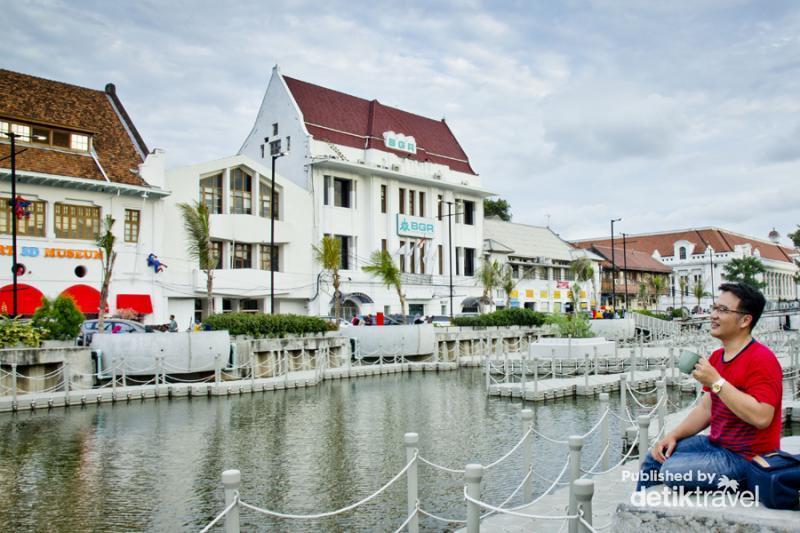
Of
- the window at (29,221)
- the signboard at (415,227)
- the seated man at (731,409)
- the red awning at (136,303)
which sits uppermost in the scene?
the signboard at (415,227)

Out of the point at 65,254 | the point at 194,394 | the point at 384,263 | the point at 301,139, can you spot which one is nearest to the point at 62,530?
the point at 194,394

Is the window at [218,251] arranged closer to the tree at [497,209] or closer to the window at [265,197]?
the window at [265,197]

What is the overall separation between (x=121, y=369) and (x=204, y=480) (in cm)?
1368

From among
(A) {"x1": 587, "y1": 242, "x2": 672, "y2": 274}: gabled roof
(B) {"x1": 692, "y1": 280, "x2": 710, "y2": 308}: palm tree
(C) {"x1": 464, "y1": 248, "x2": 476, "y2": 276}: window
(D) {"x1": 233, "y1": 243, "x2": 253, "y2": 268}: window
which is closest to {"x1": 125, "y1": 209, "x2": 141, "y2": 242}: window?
(D) {"x1": 233, "y1": 243, "x2": 253, "y2": 268}: window

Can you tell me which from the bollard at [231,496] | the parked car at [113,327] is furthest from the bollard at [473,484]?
the parked car at [113,327]

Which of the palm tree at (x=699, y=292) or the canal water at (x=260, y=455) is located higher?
the palm tree at (x=699, y=292)

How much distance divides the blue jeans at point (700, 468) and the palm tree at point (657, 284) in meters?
80.3

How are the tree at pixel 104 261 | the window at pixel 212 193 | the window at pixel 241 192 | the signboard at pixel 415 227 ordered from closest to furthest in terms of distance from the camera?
the tree at pixel 104 261 → the window at pixel 212 193 → the window at pixel 241 192 → the signboard at pixel 415 227

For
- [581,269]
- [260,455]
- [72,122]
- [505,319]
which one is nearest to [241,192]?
[72,122]

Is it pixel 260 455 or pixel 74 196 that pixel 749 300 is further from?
pixel 74 196

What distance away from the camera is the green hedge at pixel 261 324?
97.0ft

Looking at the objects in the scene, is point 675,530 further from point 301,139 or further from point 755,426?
point 301,139

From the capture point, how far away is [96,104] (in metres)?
41.8

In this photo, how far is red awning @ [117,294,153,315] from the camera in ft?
123
